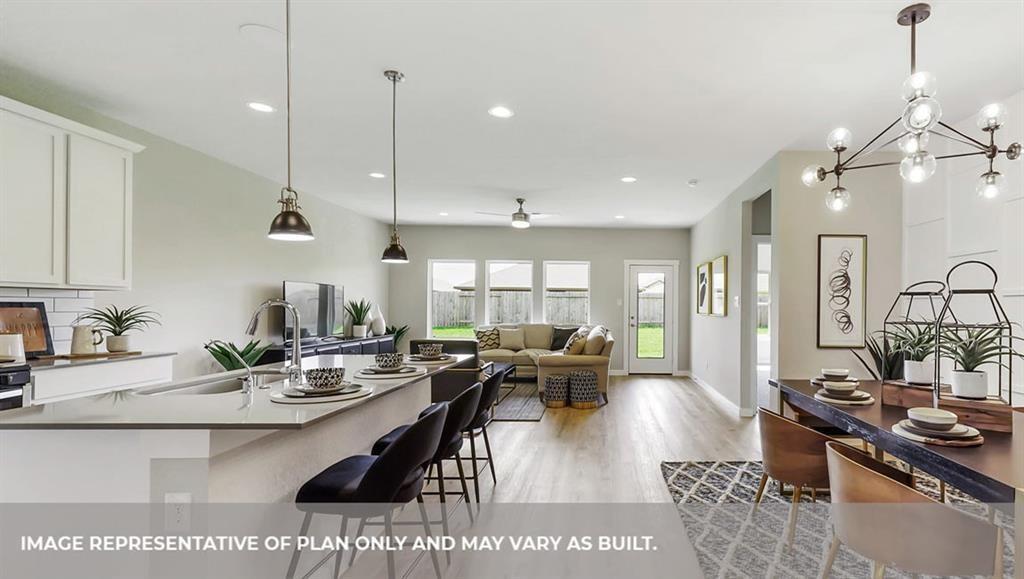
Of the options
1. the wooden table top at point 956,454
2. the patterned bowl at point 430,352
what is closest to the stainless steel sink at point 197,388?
the patterned bowl at point 430,352

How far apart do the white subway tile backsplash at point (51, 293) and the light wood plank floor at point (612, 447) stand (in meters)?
3.01

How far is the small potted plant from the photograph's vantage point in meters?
3.26

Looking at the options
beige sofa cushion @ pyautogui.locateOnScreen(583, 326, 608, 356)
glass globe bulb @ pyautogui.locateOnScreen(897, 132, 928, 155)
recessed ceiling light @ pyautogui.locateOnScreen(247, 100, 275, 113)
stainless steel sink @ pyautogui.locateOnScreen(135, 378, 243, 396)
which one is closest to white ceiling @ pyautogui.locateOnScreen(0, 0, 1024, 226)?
recessed ceiling light @ pyautogui.locateOnScreen(247, 100, 275, 113)

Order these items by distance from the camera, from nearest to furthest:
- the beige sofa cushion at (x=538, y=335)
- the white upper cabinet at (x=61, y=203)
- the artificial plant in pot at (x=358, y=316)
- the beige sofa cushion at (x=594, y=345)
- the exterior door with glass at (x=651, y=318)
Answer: the white upper cabinet at (x=61, y=203)
the beige sofa cushion at (x=594, y=345)
the artificial plant in pot at (x=358, y=316)
the beige sofa cushion at (x=538, y=335)
the exterior door with glass at (x=651, y=318)

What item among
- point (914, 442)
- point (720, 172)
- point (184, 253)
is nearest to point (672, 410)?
point (720, 172)

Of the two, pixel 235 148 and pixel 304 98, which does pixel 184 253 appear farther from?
pixel 304 98

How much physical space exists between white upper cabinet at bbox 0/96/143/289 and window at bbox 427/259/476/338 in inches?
220

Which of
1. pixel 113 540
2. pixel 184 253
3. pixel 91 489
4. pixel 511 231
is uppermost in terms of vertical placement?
pixel 511 231

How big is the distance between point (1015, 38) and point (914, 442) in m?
2.26

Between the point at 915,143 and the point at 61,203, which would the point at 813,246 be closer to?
the point at 915,143

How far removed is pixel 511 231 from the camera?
28.8ft

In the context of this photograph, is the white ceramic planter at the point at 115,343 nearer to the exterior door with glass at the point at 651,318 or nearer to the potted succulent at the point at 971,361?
the potted succulent at the point at 971,361

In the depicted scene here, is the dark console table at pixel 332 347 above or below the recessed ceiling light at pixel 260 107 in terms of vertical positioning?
below

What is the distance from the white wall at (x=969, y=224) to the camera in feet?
10.6
